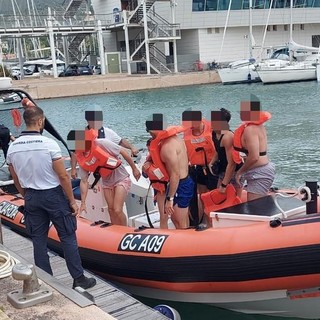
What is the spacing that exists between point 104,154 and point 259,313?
206cm

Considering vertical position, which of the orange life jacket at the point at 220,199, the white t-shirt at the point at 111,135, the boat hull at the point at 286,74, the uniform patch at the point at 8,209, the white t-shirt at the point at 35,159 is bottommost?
the boat hull at the point at 286,74

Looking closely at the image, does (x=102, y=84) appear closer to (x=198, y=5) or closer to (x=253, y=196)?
(x=198, y=5)

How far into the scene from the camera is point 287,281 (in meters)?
4.29

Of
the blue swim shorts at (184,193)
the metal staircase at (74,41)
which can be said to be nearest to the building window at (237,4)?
the metal staircase at (74,41)

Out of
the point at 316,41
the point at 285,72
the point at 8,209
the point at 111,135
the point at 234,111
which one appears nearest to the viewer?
the point at 111,135

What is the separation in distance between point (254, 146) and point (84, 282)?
1.88 meters

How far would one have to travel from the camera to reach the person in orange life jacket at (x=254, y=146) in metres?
4.78

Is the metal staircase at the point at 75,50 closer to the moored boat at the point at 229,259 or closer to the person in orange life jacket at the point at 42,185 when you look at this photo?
the moored boat at the point at 229,259

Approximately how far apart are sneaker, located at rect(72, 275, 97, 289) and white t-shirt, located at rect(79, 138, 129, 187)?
120 cm

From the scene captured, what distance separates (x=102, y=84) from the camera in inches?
1252

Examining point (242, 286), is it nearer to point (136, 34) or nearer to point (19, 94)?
point (19, 94)

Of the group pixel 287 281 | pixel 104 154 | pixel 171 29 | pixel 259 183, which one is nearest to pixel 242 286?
pixel 287 281

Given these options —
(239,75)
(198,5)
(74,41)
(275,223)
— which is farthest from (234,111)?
(74,41)

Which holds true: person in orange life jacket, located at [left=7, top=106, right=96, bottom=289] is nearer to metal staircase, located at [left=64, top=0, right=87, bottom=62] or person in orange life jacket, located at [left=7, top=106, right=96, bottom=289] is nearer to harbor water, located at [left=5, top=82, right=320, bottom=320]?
harbor water, located at [left=5, top=82, right=320, bottom=320]
